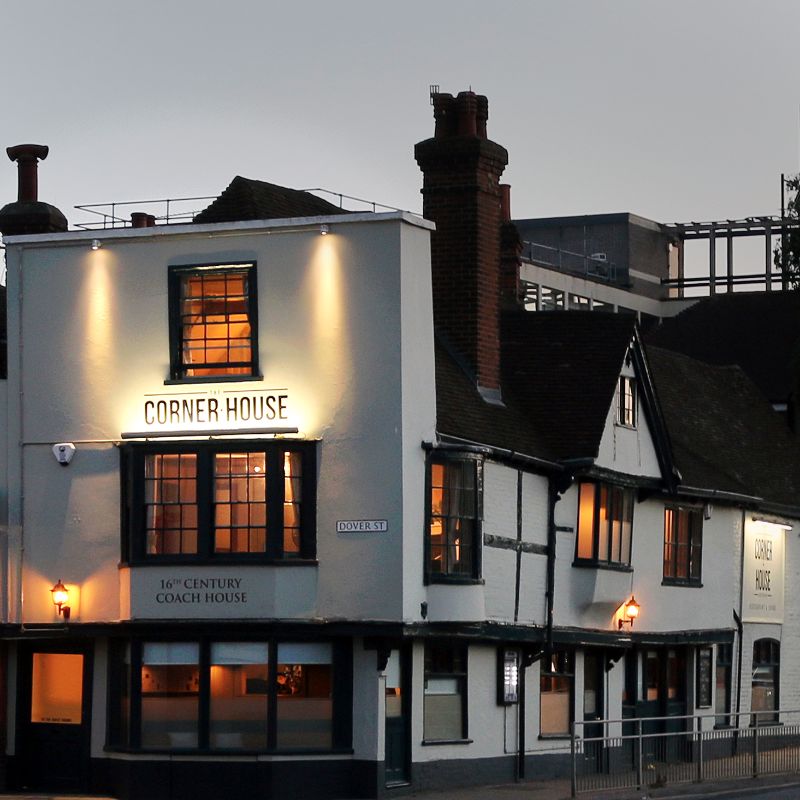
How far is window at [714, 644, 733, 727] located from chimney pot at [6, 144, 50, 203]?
16.0 metres

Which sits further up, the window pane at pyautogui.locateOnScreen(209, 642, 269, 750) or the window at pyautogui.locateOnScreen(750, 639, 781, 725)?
the window pane at pyautogui.locateOnScreen(209, 642, 269, 750)

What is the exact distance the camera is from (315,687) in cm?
2809

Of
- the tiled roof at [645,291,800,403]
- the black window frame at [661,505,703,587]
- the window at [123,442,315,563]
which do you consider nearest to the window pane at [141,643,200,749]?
the window at [123,442,315,563]

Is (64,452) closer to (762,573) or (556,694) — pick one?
(556,694)

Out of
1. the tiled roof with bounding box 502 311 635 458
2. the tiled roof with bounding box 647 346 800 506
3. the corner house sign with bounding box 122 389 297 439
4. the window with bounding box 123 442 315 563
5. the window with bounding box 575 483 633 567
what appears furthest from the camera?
the tiled roof with bounding box 647 346 800 506

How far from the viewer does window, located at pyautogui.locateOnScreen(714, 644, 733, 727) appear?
38.6 meters

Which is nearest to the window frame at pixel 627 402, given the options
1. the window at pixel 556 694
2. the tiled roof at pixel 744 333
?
the window at pixel 556 694

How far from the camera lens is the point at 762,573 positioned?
40.2 metres

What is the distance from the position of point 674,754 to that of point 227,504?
27.7ft

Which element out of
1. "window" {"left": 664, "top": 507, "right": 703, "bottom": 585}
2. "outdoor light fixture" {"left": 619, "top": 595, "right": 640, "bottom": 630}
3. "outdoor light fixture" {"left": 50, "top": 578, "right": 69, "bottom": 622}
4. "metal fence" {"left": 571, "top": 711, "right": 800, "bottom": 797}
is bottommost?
"metal fence" {"left": 571, "top": 711, "right": 800, "bottom": 797}

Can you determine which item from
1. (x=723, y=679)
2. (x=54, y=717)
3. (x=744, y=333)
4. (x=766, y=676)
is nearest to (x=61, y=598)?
(x=54, y=717)

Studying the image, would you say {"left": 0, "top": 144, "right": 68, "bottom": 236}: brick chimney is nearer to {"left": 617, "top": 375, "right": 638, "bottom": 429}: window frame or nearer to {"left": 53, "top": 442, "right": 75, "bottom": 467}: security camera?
{"left": 53, "top": 442, "right": 75, "bottom": 467}: security camera

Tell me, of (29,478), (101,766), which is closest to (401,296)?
(29,478)

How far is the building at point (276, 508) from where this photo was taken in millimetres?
28000
